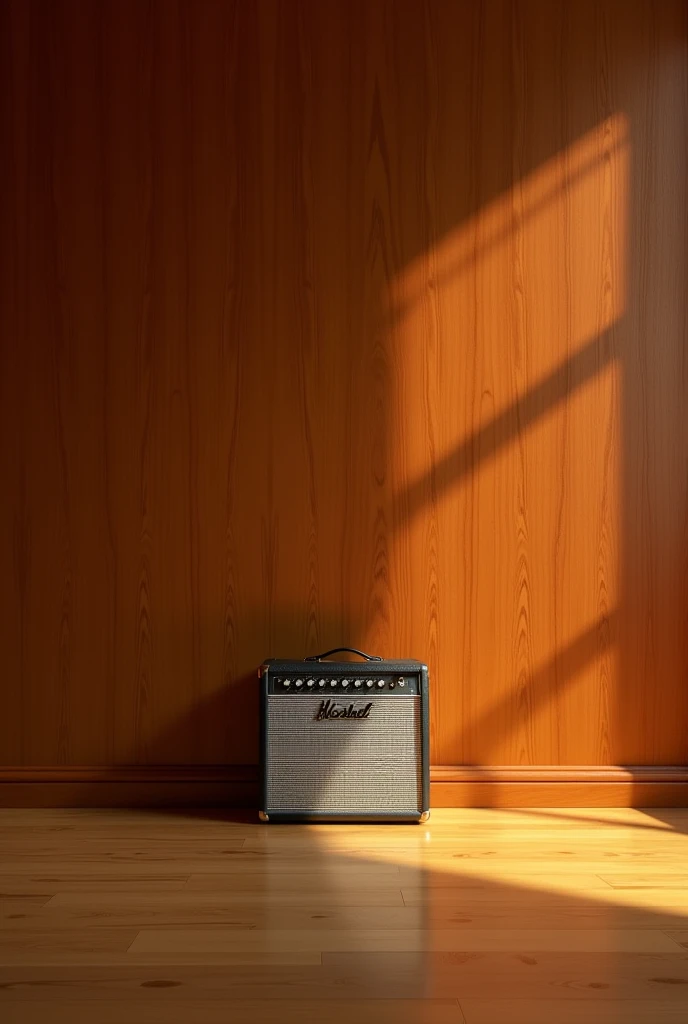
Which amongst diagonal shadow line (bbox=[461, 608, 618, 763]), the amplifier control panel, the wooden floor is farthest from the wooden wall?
the wooden floor

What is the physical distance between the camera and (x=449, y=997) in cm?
137

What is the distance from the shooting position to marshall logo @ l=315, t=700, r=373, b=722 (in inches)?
96.2

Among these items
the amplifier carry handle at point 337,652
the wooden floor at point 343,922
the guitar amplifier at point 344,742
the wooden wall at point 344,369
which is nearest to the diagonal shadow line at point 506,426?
the wooden wall at point 344,369

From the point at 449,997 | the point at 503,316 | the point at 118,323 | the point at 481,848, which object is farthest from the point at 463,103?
the point at 449,997

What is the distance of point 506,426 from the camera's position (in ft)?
8.89

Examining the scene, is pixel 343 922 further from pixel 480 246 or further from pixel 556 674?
pixel 480 246

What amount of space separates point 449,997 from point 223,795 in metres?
1.34

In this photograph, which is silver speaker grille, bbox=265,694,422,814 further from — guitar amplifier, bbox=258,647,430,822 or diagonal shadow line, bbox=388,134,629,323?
diagonal shadow line, bbox=388,134,629,323

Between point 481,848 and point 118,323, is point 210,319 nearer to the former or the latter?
point 118,323

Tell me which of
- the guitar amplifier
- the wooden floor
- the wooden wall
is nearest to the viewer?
the wooden floor

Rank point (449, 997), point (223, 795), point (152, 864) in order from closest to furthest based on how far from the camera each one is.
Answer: point (449, 997) → point (152, 864) → point (223, 795)

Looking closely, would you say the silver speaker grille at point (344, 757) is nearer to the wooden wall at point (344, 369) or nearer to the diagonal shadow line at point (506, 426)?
the wooden wall at point (344, 369)

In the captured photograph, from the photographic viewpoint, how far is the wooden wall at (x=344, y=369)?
8.74 ft

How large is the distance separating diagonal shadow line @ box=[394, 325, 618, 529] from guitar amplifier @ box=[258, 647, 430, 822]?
1.58 ft
